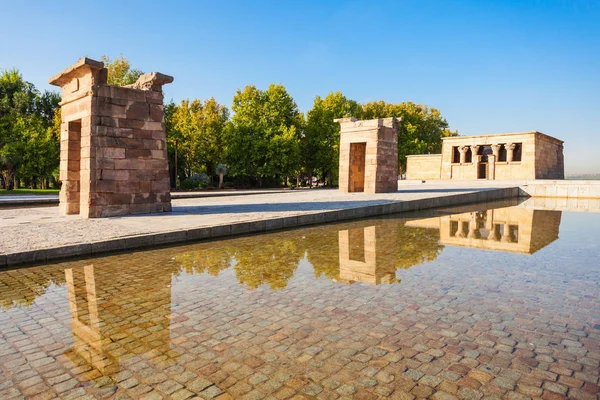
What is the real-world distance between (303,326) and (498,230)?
7.93 metres

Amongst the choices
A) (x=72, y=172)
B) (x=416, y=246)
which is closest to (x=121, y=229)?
(x=72, y=172)

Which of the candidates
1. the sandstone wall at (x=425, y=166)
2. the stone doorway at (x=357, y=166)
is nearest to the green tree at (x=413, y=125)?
the sandstone wall at (x=425, y=166)

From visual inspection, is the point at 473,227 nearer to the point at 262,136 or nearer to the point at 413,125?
the point at 262,136

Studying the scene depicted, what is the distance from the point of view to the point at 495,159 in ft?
126

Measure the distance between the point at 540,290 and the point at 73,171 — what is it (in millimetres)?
11520

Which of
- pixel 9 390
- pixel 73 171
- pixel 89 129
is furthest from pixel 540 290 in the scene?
pixel 73 171

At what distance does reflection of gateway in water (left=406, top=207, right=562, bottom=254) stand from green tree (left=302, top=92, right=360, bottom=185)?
2810 cm

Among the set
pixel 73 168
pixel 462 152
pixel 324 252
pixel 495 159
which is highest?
Answer: pixel 462 152

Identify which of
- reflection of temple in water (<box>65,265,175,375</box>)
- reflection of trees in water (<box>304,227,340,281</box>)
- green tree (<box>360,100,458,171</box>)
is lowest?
reflection of temple in water (<box>65,265,175,375</box>)

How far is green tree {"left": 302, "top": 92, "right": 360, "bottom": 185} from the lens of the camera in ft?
133

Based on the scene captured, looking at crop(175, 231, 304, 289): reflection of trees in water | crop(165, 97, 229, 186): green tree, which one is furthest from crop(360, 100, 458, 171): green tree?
crop(175, 231, 304, 289): reflection of trees in water

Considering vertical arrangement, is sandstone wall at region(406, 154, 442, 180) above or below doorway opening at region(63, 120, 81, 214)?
above

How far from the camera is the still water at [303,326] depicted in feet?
8.43

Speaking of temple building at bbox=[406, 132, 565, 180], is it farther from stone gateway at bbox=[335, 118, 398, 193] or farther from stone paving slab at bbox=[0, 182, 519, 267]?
stone paving slab at bbox=[0, 182, 519, 267]
